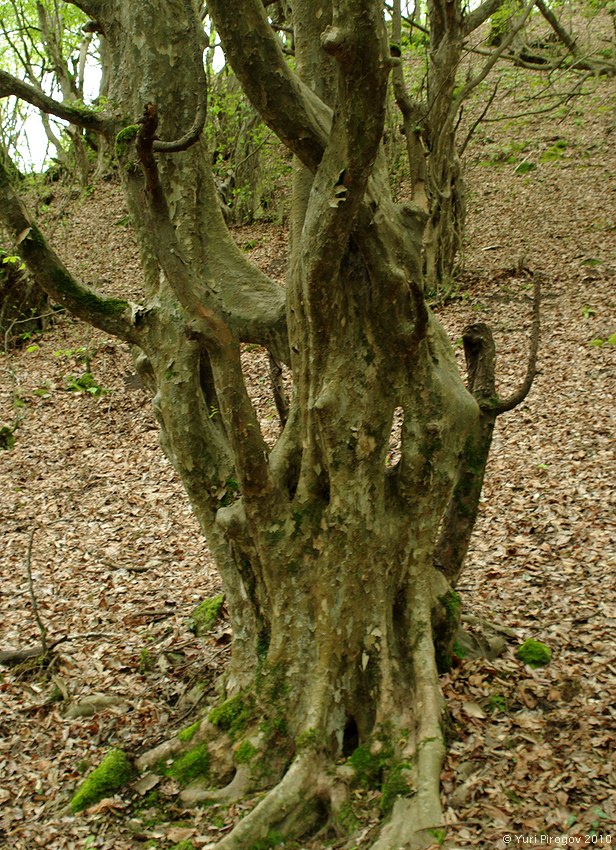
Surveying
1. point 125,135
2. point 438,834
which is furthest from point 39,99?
point 438,834

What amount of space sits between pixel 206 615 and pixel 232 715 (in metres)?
1.71

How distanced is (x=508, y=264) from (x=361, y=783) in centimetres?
1151

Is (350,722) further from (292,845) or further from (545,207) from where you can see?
(545,207)

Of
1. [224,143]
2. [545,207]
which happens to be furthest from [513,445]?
[224,143]

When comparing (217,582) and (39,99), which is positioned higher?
(39,99)

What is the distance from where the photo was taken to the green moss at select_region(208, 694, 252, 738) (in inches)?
180

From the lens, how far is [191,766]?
4.55 metres

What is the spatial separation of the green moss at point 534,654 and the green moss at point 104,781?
2756mm

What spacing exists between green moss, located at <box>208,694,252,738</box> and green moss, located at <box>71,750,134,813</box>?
0.65 metres

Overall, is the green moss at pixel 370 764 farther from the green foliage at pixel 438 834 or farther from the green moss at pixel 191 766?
the green moss at pixel 191 766

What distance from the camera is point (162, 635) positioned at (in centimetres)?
625

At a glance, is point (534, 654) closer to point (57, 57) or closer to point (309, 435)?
point (309, 435)

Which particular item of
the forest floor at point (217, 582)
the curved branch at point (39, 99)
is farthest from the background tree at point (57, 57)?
the curved branch at point (39, 99)

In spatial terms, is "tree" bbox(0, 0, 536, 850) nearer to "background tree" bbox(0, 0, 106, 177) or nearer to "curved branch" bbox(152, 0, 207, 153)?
"curved branch" bbox(152, 0, 207, 153)
